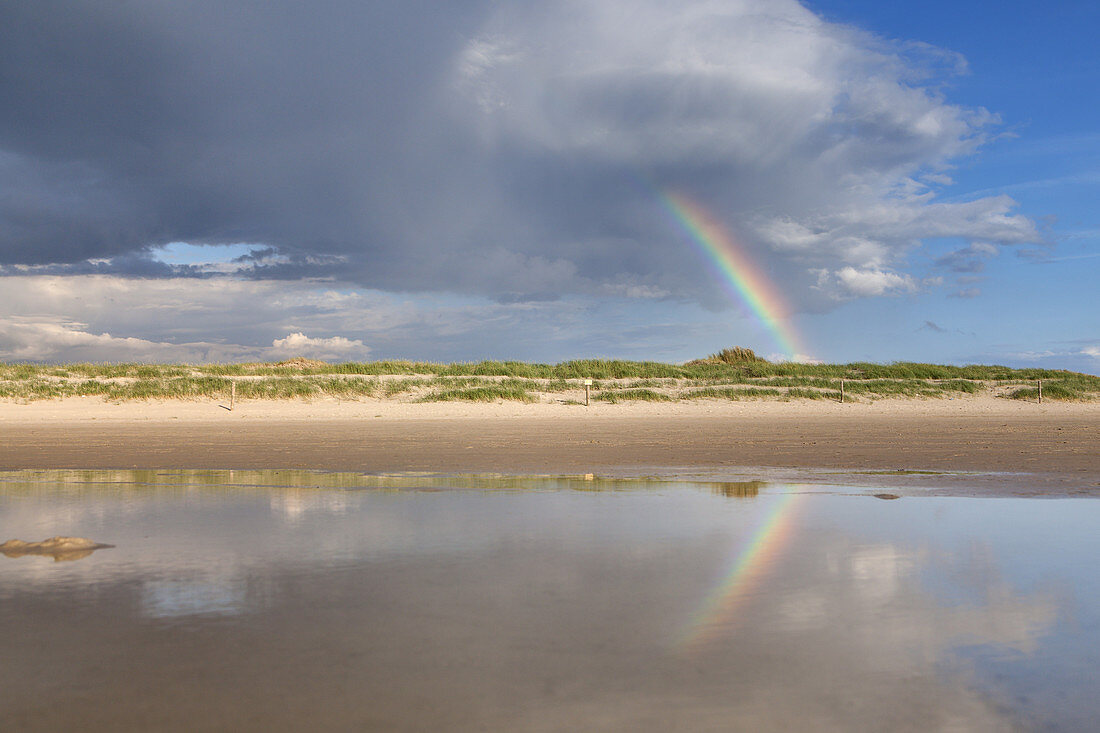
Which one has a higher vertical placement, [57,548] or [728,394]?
[728,394]

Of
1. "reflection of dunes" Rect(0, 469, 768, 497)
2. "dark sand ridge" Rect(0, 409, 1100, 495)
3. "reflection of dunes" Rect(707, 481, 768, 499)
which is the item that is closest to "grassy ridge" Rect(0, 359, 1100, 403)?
"dark sand ridge" Rect(0, 409, 1100, 495)

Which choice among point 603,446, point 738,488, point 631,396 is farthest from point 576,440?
point 631,396

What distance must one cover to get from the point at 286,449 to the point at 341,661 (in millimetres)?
12294

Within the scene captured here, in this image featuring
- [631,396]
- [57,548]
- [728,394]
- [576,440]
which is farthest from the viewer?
[631,396]

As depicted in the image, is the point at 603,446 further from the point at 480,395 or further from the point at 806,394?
the point at 806,394

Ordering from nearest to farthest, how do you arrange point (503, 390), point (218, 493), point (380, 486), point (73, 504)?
1. point (73, 504)
2. point (218, 493)
3. point (380, 486)
4. point (503, 390)

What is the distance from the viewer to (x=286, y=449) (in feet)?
49.0

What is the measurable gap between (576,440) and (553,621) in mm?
13139

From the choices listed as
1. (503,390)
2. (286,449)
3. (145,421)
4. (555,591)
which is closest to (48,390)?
(145,421)

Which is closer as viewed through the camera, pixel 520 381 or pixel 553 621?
pixel 553 621

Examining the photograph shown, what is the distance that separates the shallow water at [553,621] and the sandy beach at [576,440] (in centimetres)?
439

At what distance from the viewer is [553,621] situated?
153 inches

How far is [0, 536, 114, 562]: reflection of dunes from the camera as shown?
5426 mm

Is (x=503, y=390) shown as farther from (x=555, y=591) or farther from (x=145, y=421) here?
(x=555, y=591)
